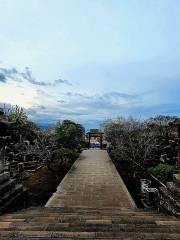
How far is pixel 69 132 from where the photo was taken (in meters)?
28.8

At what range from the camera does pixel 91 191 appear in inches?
552

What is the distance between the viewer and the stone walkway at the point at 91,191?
39.0 feet

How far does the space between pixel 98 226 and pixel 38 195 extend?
800 cm

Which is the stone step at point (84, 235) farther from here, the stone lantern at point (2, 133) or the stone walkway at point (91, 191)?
the stone walkway at point (91, 191)

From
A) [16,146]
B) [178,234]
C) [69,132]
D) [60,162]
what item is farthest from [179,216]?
[69,132]

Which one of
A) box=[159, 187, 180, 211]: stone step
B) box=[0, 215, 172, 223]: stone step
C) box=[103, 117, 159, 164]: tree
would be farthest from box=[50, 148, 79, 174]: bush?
box=[0, 215, 172, 223]: stone step

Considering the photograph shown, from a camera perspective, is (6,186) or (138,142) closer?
(6,186)

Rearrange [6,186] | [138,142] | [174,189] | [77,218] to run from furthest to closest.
Answer: [138,142] → [6,186] → [174,189] → [77,218]

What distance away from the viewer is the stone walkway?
11891mm

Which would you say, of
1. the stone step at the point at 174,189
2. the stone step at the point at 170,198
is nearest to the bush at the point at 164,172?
the stone step at the point at 170,198

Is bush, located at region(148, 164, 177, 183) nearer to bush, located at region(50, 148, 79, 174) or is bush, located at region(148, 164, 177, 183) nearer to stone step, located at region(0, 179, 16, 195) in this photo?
bush, located at region(50, 148, 79, 174)

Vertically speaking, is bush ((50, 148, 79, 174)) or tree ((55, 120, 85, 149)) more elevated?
tree ((55, 120, 85, 149))

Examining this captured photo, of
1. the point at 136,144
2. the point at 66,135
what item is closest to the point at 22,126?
the point at 66,135

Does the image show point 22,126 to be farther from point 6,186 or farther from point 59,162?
point 6,186
